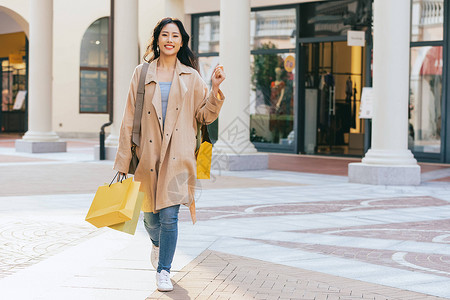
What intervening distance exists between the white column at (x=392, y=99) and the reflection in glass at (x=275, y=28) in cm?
792

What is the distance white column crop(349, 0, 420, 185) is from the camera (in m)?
12.8

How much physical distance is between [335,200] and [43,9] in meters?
13.0

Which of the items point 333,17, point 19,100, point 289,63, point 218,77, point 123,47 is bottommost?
point 218,77

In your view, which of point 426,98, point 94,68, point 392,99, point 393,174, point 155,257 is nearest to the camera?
point 155,257

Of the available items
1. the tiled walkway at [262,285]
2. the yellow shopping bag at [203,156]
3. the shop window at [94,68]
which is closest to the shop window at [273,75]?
the shop window at [94,68]

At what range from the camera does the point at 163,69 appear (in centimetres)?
538

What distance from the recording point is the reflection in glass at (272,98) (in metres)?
21.0

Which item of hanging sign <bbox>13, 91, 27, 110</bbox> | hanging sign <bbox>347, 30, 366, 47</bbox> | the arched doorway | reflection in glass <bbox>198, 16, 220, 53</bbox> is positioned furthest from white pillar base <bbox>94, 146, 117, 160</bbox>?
the arched doorway

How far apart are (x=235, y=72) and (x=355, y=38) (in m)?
4.18

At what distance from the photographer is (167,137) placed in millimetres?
5172

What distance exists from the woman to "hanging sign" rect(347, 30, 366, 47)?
13387 mm

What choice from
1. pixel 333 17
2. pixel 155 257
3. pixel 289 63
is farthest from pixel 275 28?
pixel 155 257

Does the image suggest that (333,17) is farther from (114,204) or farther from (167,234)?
(114,204)

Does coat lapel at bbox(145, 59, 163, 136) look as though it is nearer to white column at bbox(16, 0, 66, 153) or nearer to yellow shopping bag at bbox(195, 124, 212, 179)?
yellow shopping bag at bbox(195, 124, 212, 179)
